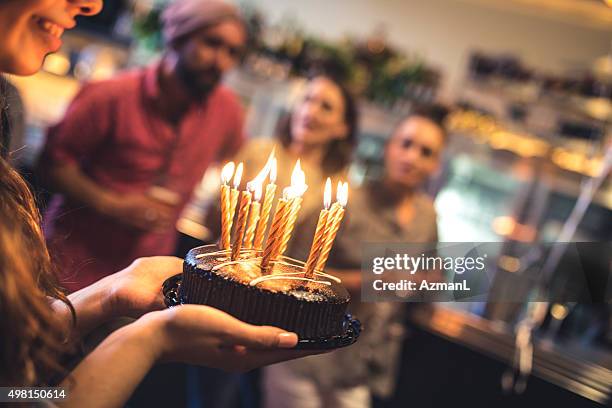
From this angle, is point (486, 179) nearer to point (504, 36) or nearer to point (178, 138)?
point (504, 36)

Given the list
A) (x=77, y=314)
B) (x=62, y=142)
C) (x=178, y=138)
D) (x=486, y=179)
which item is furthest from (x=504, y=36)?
(x=77, y=314)

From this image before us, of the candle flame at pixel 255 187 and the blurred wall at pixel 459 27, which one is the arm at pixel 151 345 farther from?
the blurred wall at pixel 459 27

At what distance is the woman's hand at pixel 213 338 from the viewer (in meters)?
0.79

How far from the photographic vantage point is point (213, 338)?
80cm

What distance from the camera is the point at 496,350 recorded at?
277 cm

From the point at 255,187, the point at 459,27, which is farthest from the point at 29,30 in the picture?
the point at 459,27

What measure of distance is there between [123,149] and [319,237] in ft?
4.47

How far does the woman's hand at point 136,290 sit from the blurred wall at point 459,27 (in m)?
4.55

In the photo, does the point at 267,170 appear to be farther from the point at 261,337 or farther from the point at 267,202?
the point at 261,337

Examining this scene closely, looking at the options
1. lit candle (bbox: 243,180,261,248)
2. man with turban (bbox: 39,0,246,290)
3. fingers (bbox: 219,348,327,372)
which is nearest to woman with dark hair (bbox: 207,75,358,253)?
man with turban (bbox: 39,0,246,290)

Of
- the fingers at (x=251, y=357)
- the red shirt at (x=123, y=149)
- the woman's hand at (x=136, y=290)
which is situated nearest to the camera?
the fingers at (x=251, y=357)

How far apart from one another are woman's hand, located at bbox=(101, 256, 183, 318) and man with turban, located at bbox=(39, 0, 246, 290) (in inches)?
33.4

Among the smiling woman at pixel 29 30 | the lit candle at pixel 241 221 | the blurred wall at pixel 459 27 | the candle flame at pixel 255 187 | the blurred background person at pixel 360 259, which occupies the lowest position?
the blurred background person at pixel 360 259

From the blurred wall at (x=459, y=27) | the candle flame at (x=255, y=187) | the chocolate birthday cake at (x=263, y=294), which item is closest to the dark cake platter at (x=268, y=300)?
the chocolate birthday cake at (x=263, y=294)
